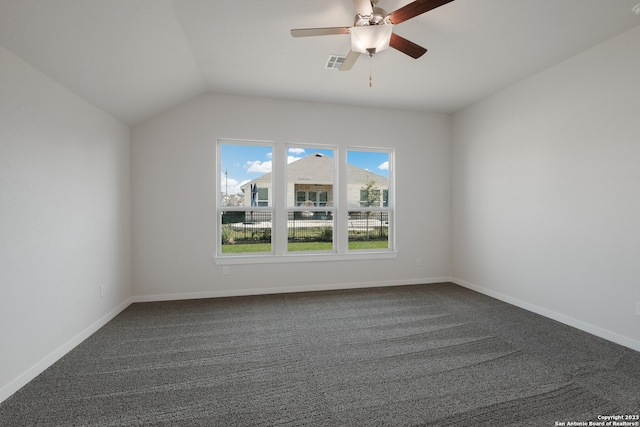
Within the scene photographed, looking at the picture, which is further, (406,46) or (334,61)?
(334,61)

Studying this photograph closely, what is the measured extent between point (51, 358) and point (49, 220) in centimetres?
112

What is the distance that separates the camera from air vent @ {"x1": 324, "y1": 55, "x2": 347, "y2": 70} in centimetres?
310

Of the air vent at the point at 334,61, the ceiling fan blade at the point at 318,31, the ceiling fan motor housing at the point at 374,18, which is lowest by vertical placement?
the ceiling fan blade at the point at 318,31

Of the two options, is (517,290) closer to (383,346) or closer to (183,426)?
(383,346)

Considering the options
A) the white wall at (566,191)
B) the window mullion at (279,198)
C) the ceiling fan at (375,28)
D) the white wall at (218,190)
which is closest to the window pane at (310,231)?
the window mullion at (279,198)

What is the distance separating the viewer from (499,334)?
9.52 ft

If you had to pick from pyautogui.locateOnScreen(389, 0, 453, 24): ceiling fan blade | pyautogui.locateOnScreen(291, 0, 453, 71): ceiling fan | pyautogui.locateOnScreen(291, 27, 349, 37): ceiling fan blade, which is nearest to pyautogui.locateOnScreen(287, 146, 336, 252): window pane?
pyautogui.locateOnScreen(291, 0, 453, 71): ceiling fan

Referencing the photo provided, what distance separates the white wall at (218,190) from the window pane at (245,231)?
223mm

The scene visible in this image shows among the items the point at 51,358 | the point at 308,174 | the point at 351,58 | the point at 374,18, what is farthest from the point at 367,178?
the point at 51,358

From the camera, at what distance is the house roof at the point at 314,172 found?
446 centimetres

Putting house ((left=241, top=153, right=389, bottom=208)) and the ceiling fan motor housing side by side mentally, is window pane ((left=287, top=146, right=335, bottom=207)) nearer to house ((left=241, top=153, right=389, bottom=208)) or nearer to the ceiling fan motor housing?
house ((left=241, top=153, right=389, bottom=208))

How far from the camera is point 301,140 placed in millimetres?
4375

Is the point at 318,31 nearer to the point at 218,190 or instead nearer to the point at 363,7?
the point at 363,7

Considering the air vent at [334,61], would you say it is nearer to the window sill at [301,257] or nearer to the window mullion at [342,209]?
the window mullion at [342,209]
